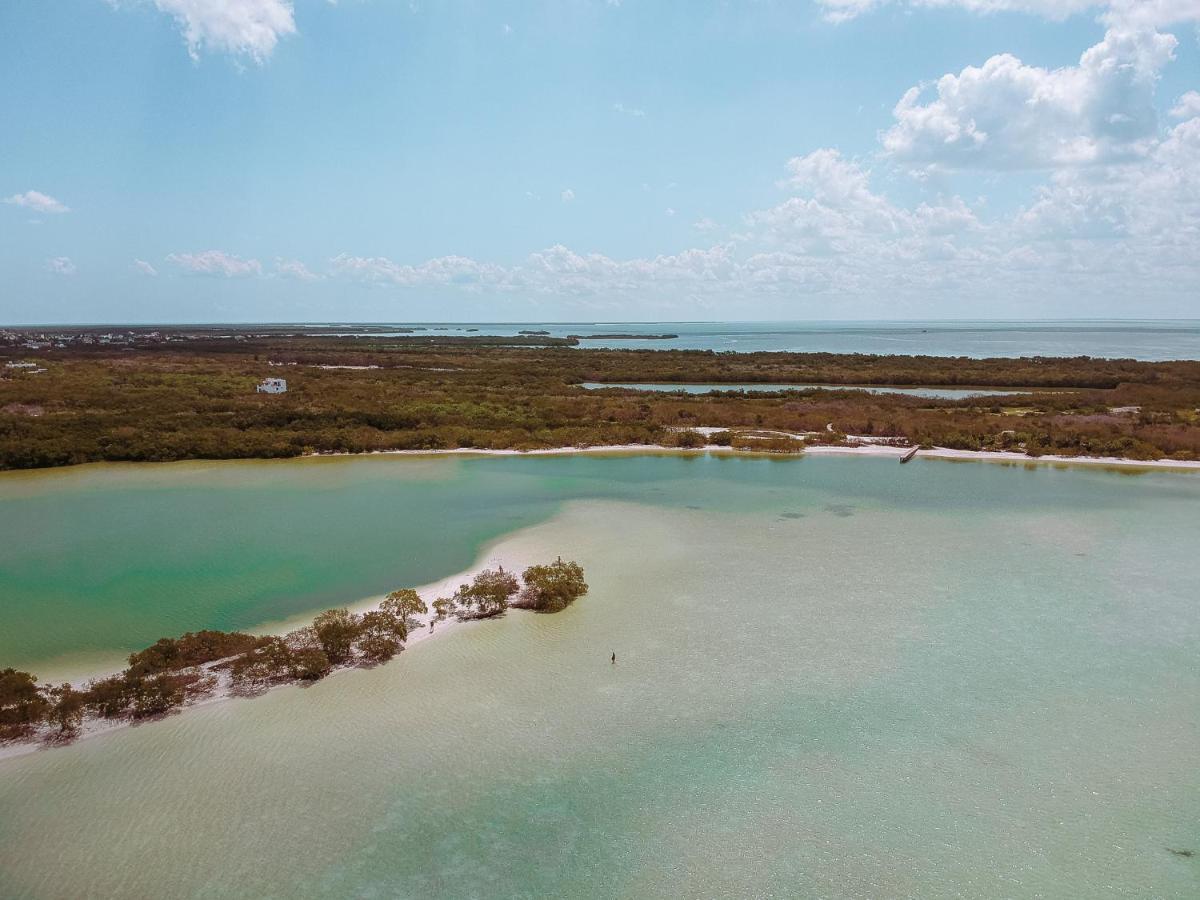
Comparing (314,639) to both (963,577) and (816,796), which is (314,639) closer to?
(816,796)

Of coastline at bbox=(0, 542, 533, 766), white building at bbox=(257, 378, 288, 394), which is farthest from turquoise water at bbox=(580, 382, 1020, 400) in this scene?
coastline at bbox=(0, 542, 533, 766)

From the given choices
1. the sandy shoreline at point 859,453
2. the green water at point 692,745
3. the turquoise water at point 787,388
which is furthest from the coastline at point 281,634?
the turquoise water at point 787,388

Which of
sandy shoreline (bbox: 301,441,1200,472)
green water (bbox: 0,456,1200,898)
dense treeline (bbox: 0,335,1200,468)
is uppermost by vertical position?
dense treeline (bbox: 0,335,1200,468)

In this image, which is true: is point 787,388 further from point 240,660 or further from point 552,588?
point 240,660

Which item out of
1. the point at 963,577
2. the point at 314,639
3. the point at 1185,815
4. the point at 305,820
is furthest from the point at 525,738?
the point at 963,577

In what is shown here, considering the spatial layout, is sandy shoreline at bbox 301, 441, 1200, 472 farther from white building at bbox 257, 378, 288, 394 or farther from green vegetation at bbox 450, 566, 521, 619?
green vegetation at bbox 450, 566, 521, 619

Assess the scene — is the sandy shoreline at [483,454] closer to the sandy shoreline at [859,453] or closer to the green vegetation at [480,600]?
the sandy shoreline at [859,453]
